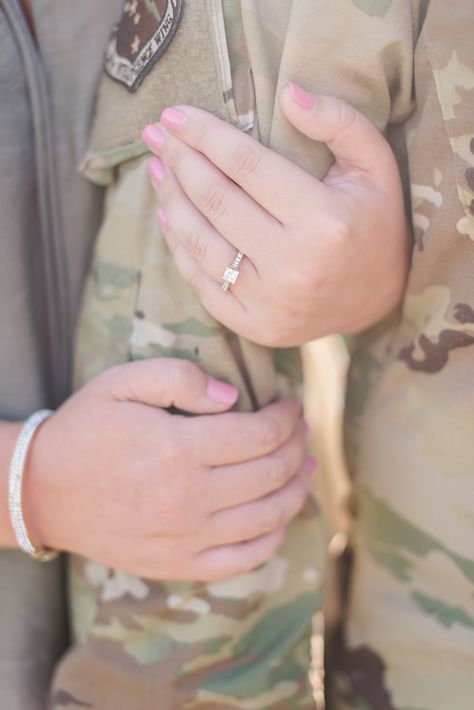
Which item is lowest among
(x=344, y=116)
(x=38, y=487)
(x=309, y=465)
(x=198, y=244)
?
(x=309, y=465)

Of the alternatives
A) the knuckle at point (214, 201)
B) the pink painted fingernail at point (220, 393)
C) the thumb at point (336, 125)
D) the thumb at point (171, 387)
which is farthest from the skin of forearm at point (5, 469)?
the thumb at point (336, 125)

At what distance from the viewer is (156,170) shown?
797 millimetres

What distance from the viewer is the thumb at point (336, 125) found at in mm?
690

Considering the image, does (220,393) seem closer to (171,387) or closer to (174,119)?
(171,387)

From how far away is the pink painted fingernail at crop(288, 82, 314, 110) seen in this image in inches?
27.0

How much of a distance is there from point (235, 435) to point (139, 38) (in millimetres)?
418

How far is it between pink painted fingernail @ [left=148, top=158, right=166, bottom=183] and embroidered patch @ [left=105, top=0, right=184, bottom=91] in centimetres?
8

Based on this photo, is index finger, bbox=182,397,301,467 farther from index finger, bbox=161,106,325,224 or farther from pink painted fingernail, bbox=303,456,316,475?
index finger, bbox=161,106,325,224

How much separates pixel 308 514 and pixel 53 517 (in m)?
0.31

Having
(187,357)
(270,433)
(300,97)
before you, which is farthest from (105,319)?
(300,97)

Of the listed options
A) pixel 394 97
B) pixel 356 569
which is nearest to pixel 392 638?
pixel 356 569

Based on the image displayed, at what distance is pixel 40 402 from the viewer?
0.90m

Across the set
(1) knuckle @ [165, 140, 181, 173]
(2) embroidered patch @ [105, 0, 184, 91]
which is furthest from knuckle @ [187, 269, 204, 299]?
(2) embroidered patch @ [105, 0, 184, 91]

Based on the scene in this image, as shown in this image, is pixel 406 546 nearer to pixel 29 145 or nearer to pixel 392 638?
pixel 392 638
